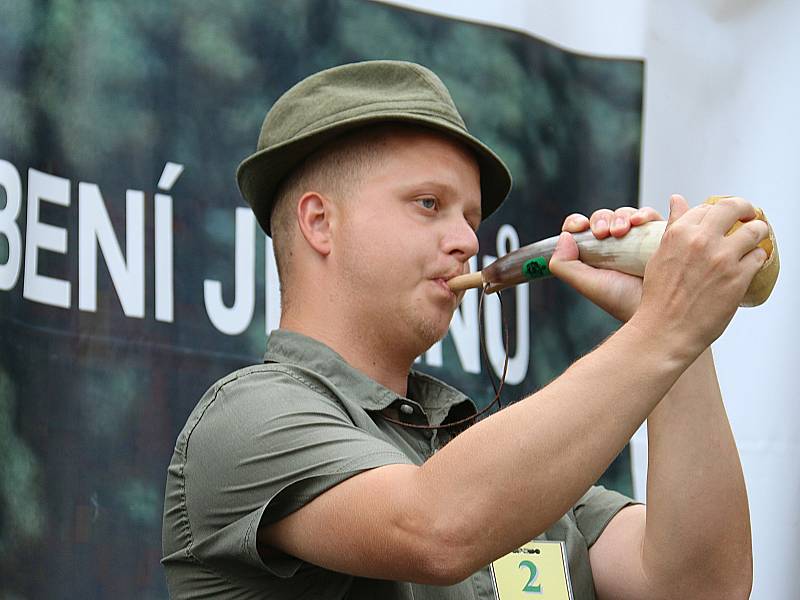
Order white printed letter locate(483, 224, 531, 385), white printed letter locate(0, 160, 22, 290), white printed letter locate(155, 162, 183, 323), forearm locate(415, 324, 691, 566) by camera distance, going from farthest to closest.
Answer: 1. white printed letter locate(483, 224, 531, 385)
2. white printed letter locate(155, 162, 183, 323)
3. white printed letter locate(0, 160, 22, 290)
4. forearm locate(415, 324, 691, 566)

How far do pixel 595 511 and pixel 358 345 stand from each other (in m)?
0.42

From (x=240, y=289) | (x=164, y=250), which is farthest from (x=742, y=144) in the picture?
(x=164, y=250)

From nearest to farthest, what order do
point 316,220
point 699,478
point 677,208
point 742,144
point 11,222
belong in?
point 677,208, point 699,478, point 316,220, point 11,222, point 742,144

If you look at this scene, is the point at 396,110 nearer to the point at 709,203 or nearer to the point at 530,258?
the point at 530,258

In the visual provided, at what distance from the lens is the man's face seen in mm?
1529

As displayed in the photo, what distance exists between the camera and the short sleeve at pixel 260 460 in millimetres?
1230

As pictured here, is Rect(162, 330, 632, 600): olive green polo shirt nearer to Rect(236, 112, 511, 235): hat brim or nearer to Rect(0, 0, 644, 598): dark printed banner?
Rect(236, 112, 511, 235): hat brim

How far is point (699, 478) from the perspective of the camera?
4.86 feet

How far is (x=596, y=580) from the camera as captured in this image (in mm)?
1649

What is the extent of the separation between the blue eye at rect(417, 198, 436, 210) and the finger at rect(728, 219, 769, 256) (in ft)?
1.58

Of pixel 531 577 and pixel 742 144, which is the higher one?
pixel 742 144

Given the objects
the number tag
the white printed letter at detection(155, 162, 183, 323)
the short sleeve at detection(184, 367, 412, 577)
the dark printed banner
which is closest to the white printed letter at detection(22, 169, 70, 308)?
the dark printed banner

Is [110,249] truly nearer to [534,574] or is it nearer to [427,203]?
[427,203]

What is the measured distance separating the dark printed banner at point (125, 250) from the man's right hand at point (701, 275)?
1023mm
